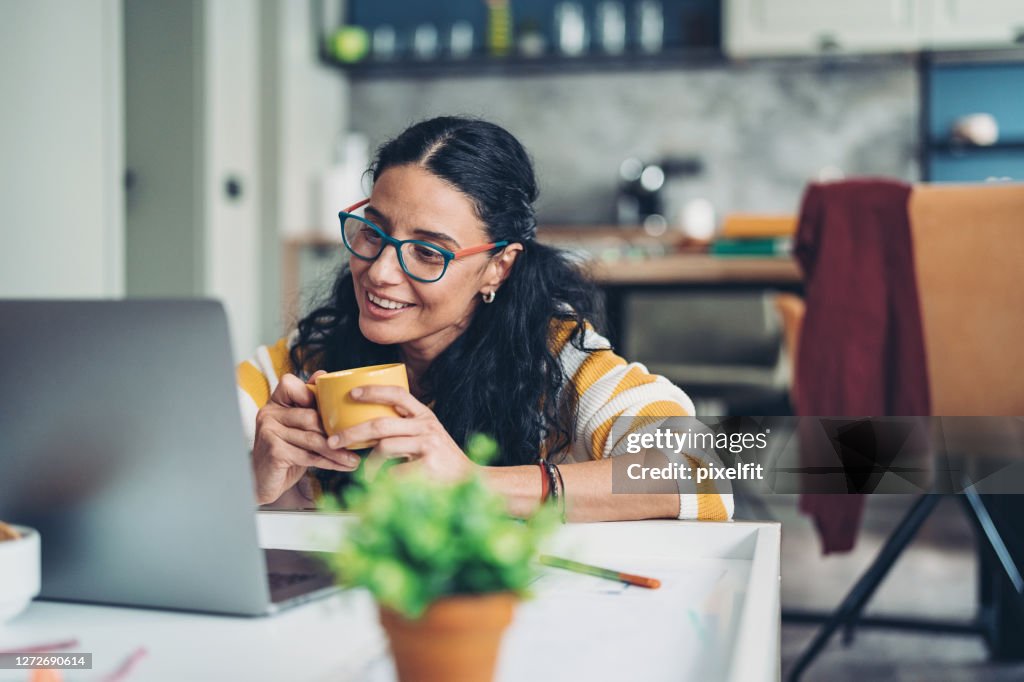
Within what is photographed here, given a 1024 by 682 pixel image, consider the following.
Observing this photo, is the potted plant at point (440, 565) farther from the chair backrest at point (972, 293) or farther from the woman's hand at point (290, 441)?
the chair backrest at point (972, 293)

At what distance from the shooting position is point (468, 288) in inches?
50.1

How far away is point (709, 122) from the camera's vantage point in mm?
4695

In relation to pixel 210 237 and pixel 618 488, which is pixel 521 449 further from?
pixel 210 237

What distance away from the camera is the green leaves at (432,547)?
0.42 metres

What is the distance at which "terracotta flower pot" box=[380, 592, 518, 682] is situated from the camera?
1.44 feet

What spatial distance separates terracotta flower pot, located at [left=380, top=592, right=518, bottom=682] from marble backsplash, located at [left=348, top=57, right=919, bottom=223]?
13.4 feet

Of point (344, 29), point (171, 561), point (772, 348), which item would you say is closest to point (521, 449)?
point (171, 561)

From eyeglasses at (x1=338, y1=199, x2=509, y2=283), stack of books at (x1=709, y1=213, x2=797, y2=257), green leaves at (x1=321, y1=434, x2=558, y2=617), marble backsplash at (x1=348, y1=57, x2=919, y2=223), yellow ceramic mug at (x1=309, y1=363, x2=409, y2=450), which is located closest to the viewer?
green leaves at (x1=321, y1=434, x2=558, y2=617)

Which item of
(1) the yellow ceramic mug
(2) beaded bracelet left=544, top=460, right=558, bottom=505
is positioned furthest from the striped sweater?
(1) the yellow ceramic mug

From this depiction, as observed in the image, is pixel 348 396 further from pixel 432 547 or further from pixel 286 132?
pixel 286 132

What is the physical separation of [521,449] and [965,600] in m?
1.83

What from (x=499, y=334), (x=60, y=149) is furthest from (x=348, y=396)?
(x=60, y=149)

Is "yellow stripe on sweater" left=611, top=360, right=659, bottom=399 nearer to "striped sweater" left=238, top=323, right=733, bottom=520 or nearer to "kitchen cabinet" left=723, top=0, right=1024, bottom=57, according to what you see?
"striped sweater" left=238, top=323, right=733, bottom=520

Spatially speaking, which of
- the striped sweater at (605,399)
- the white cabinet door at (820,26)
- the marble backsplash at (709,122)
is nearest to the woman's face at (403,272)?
the striped sweater at (605,399)
